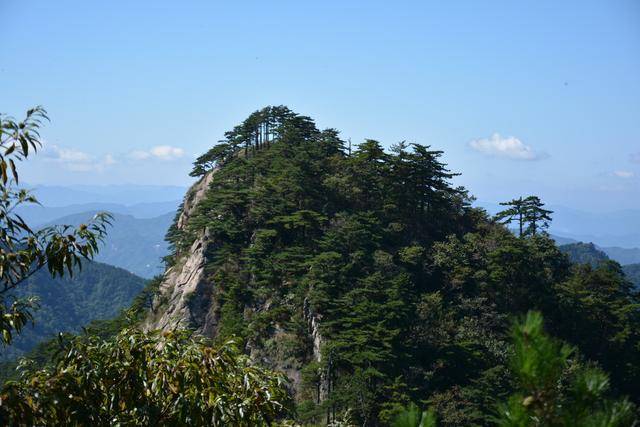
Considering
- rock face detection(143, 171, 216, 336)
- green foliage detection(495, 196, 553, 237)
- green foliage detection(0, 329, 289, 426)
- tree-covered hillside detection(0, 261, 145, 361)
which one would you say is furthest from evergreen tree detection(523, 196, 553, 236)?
tree-covered hillside detection(0, 261, 145, 361)

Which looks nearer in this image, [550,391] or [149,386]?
[550,391]

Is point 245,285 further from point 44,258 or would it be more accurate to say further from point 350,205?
point 44,258

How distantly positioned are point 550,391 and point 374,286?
25.6 m

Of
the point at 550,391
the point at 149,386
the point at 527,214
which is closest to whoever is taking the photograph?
the point at 550,391

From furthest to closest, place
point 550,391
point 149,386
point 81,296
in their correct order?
1. point 81,296
2. point 149,386
3. point 550,391

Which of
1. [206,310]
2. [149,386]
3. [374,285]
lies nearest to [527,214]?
[374,285]

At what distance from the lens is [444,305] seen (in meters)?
31.5

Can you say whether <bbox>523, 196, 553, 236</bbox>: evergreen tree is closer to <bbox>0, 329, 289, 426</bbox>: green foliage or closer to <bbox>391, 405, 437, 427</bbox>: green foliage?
<bbox>0, 329, 289, 426</bbox>: green foliage

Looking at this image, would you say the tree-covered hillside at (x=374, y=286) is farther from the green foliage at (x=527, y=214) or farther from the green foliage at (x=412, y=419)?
the green foliage at (x=412, y=419)

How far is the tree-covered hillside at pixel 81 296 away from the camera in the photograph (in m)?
123

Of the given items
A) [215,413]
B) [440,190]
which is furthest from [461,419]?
[215,413]

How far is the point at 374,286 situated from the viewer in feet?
94.7

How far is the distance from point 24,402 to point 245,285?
98.2 ft

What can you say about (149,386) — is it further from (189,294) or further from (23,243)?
(189,294)
